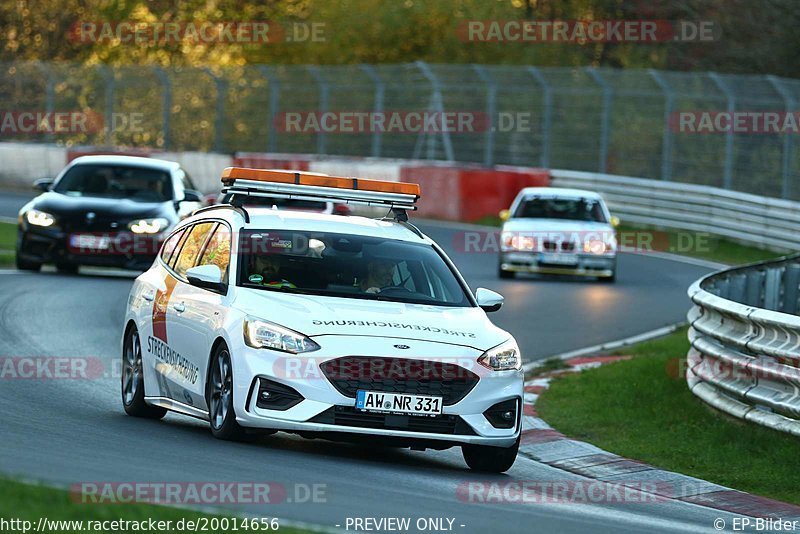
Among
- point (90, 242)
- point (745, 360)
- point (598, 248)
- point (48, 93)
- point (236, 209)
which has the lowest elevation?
point (598, 248)

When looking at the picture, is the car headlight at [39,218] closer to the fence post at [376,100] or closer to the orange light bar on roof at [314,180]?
the orange light bar on roof at [314,180]

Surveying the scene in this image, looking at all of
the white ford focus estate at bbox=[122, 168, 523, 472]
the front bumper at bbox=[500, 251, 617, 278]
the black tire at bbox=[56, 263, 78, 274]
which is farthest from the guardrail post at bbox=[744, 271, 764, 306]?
the black tire at bbox=[56, 263, 78, 274]

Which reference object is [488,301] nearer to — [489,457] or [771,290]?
[489,457]

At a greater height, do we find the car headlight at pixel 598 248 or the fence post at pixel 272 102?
the fence post at pixel 272 102

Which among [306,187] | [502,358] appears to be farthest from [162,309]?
[502,358]

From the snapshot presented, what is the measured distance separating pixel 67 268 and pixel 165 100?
2196 cm

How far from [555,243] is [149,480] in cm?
1846

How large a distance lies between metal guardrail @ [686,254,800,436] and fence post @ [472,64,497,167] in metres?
23.2

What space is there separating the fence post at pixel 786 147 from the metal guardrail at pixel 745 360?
17274mm

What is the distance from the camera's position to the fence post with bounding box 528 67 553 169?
38.1 metres

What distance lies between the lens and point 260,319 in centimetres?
1030

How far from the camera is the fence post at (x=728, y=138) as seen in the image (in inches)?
1332

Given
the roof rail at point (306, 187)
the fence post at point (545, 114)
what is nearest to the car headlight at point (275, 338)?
the roof rail at point (306, 187)

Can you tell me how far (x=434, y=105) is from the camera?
40.2 m
